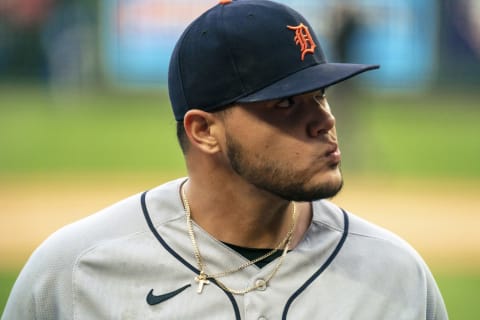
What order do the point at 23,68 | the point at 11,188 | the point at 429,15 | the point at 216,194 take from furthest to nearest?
the point at 23,68, the point at 429,15, the point at 11,188, the point at 216,194

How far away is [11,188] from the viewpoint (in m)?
13.3

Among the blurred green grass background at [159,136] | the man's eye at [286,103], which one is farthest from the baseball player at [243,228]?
the blurred green grass background at [159,136]

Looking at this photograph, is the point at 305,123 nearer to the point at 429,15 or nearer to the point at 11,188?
the point at 11,188

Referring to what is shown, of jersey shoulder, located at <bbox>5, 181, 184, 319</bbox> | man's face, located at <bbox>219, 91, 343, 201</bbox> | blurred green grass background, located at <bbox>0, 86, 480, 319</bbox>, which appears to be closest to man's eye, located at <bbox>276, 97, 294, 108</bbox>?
man's face, located at <bbox>219, 91, 343, 201</bbox>

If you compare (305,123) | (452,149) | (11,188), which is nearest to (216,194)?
(305,123)

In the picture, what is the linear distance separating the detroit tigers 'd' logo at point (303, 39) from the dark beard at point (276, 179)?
33 cm

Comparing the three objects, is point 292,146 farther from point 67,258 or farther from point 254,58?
point 67,258

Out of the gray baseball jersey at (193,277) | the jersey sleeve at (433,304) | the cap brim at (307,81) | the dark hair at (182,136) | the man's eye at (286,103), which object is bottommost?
the jersey sleeve at (433,304)

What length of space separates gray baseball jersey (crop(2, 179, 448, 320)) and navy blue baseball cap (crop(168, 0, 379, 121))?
449mm

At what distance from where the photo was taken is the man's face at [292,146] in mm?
2963

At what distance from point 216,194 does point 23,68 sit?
80.9 ft

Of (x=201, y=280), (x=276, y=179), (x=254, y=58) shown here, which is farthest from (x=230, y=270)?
(x=254, y=58)

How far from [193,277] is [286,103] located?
0.59 metres

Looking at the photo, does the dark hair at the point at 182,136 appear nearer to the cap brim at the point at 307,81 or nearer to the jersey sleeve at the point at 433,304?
the cap brim at the point at 307,81
